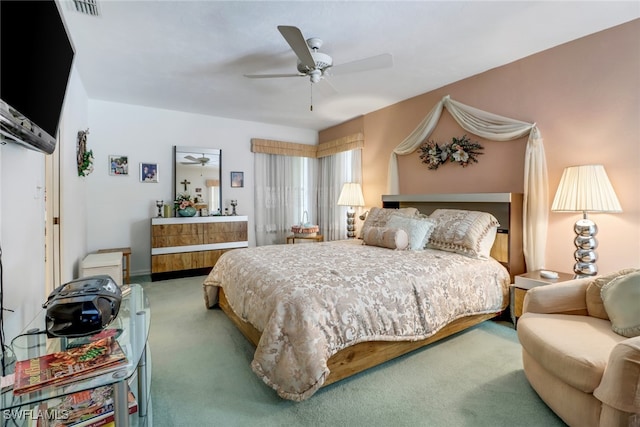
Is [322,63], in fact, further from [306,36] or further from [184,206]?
[184,206]

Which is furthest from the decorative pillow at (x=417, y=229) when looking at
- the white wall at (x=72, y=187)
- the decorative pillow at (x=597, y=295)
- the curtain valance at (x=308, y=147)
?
the white wall at (x=72, y=187)

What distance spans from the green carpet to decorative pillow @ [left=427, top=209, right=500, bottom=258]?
754 mm

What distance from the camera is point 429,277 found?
7.52 feet

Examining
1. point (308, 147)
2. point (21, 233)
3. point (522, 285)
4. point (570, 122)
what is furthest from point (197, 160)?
point (570, 122)

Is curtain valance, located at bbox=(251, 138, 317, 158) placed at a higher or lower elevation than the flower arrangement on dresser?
higher

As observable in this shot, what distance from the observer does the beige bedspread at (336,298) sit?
1.69 metres

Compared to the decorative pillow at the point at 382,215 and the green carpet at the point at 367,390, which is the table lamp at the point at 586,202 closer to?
the green carpet at the point at 367,390

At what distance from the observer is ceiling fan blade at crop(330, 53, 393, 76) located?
2402mm

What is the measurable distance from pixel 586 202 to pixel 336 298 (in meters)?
2.08

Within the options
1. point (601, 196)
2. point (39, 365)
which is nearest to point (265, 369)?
point (39, 365)

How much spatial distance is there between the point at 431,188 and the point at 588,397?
2.75 metres

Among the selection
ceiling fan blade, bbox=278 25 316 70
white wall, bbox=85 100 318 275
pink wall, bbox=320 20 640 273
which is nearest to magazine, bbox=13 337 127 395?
ceiling fan blade, bbox=278 25 316 70

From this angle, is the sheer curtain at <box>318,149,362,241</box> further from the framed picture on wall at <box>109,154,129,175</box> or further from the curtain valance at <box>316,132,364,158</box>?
the framed picture on wall at <box>109,154,129,175</box>

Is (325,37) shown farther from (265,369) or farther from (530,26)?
(265,369)
